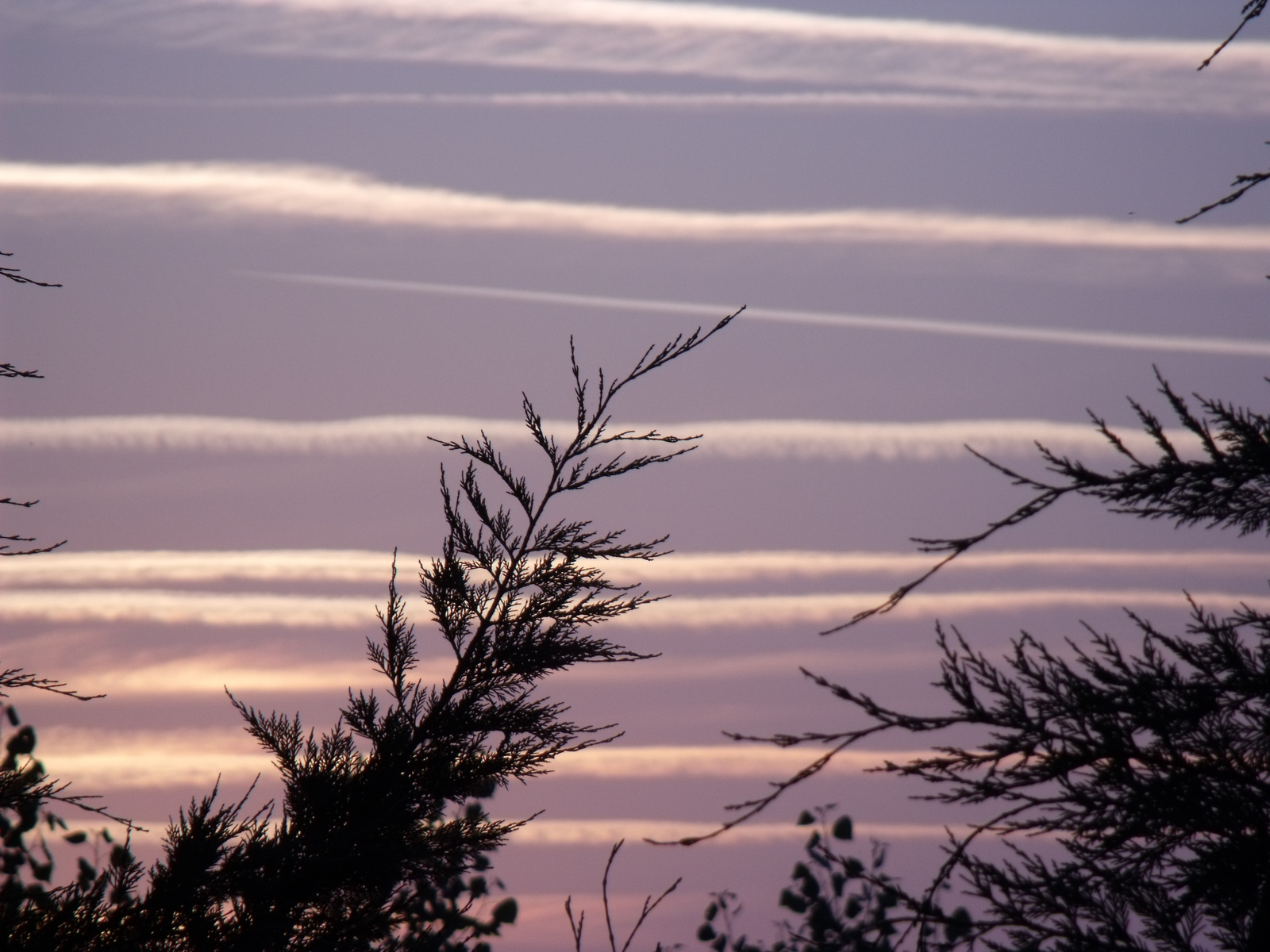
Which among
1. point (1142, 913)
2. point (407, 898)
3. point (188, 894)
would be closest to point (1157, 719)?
point (1142, 913)

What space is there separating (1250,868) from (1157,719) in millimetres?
850

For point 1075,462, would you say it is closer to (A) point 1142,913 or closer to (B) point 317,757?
(A) point 1142,913

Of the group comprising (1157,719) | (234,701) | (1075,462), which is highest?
(1075,462)

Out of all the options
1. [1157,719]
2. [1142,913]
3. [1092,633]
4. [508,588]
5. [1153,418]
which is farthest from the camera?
[508,588]

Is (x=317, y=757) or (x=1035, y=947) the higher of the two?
(x=317, y=757)

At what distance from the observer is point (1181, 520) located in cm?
643

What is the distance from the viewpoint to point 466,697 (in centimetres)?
843

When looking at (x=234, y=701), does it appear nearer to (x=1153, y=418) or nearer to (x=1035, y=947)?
(x=1035, y=947)

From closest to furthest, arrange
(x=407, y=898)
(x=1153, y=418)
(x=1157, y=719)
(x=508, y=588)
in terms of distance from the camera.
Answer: (x=1157, y=719), (x=1153, y=418), (x=407, y=898), (x=508, y=588)

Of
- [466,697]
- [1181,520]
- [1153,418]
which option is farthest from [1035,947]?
[466,697]

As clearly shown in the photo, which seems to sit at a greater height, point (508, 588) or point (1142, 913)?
point (508, 588)

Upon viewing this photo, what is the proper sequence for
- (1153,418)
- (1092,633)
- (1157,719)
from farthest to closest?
(1092,633) → (1153,418) → (1157,719)

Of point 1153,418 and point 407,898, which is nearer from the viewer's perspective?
point 1153,418

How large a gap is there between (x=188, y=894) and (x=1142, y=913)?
570 cm
